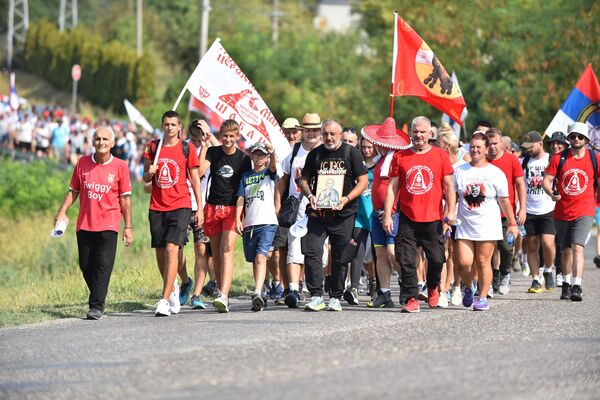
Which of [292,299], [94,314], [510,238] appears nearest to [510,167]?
[510,238]

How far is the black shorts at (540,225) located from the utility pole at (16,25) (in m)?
69.7

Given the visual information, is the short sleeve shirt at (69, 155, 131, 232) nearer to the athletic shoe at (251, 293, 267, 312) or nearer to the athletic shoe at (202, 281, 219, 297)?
the athletic shoe at (251, 293, 267, 312)

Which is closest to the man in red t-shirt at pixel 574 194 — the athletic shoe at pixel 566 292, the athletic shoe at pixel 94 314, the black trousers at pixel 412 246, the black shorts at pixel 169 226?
the athletic shoe at pixel 566 292

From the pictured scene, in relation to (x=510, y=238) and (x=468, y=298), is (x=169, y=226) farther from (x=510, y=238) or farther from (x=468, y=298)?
(x=510, y=238)

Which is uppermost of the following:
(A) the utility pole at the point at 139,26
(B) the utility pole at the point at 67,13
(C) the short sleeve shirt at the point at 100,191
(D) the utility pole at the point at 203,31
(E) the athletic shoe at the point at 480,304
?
(B) the utility pole at the point at 67,13

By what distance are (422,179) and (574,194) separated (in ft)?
8.32

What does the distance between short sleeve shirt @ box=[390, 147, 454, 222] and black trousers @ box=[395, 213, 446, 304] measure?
9cm

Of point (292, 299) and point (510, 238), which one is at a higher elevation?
point (510, 238)

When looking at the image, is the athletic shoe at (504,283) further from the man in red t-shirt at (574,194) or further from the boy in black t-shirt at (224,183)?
the boy in black t-shirt at (224,183)

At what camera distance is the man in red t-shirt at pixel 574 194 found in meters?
15.7

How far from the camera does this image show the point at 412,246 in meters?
14.2

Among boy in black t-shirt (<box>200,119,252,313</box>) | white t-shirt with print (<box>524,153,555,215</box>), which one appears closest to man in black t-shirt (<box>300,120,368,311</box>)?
boy in black t-shirt (<box>200,119,252,313</box>)

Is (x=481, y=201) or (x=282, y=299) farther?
(x=282, y=299)

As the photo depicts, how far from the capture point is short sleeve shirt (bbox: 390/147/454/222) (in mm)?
14023
